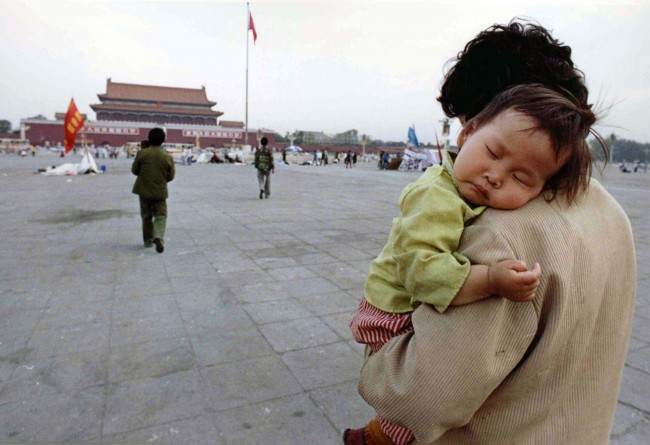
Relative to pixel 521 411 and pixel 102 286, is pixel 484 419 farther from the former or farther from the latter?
pixel 102 286

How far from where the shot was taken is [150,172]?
210 inches

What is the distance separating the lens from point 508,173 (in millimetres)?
787

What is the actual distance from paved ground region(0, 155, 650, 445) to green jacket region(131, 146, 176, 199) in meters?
0.70

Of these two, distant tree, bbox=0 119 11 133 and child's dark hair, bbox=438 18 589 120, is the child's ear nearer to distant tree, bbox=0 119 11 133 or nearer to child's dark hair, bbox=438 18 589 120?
child's dark hair, bbox=438 18 589 120

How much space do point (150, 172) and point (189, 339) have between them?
2.95 meters

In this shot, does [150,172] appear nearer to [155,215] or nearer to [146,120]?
[155,215]

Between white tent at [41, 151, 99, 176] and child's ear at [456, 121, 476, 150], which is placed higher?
child's ear at [456, 121, 476, 150]

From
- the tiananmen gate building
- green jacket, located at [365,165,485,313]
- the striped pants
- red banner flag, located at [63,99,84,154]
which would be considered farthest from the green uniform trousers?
the tiananmen gate building

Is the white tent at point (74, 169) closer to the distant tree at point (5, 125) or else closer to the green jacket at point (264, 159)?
the green jacket at point (264, 159)

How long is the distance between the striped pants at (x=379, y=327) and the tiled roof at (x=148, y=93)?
58.1 meters

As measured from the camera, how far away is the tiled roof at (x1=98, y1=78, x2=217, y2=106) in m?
53.4

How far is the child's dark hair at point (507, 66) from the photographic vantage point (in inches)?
35.6

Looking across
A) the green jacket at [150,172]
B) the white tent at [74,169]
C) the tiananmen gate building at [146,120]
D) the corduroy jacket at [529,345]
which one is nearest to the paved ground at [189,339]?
the green jacket at [150,172]

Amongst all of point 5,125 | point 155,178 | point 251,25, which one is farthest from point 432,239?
point 5,125
